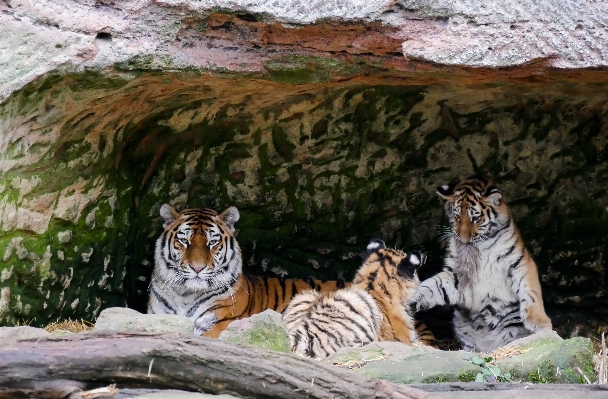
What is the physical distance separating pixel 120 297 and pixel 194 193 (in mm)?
953

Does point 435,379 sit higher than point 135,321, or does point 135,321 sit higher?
point 135,321

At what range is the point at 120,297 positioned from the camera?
6.78 metres

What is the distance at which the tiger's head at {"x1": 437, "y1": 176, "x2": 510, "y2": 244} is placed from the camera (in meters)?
6.59

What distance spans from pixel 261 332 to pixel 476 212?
268 centimetres

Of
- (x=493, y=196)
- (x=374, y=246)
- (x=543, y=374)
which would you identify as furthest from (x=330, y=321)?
(x=493, y=196)

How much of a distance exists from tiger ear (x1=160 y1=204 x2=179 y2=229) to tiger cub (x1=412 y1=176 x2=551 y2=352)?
182 centimetres

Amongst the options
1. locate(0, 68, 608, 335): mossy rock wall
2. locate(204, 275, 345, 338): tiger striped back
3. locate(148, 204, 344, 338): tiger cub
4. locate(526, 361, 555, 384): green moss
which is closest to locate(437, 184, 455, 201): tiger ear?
locate(0, 68, 608, 335): mossy rock wall

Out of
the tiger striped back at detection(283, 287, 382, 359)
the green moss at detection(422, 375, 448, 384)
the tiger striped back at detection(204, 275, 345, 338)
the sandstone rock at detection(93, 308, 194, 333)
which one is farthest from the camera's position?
the tiger striped back at detection(204, 275, 345, 338)

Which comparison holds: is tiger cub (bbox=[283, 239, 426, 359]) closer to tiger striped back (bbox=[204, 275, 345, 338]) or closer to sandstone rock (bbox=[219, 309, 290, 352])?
tiger striped back (bbox=[204, 275, 345, 338])

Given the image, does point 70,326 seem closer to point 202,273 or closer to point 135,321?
point 202,273

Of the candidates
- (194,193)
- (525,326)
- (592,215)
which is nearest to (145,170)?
(194,193)

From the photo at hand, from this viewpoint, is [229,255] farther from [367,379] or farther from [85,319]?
[367,379]

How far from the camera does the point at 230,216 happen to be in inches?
267

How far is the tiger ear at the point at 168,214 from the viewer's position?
6.66 metres
